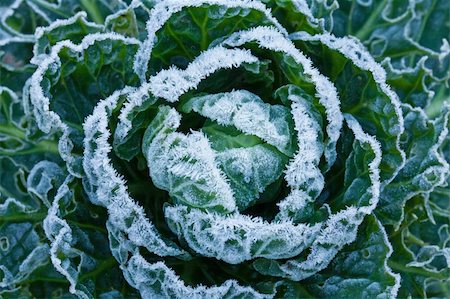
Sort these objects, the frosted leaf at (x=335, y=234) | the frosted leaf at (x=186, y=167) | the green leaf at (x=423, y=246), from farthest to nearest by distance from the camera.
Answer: the green leaf at (x=423, y=246) < the frosted leaf at (x=335, y=234) < the frosted leaf at (x=186, y=167)

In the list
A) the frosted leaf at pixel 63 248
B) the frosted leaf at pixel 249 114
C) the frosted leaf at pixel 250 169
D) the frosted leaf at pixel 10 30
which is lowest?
the frosted leaf at pixel 63 248

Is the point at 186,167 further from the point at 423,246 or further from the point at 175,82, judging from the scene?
the point at 423,246

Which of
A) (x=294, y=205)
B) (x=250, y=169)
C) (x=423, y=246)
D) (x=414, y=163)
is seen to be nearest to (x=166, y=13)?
(x=250, y=169)

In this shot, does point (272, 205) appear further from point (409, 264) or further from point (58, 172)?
point (58, 172)

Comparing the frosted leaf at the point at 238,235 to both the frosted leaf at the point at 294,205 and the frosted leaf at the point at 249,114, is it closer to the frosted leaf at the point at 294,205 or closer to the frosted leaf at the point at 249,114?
the frosted leaf at the point at 294,205

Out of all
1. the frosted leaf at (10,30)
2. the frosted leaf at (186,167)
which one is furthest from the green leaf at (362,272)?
the frosted leaf at (10,30)

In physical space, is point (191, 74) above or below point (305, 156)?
above

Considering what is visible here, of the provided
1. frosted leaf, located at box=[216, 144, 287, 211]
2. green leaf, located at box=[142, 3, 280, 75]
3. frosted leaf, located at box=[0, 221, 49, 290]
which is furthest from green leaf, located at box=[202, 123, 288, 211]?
frosted leaf, located at box=[0, 221, 49, 290]
